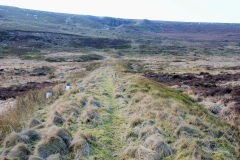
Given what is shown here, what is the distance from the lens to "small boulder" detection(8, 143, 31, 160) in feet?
15.3

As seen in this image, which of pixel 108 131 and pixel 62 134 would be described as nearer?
pixel 62 134

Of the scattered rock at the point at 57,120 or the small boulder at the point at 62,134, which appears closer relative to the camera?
the small boulder at the point at 62,134

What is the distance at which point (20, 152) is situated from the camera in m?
4.77

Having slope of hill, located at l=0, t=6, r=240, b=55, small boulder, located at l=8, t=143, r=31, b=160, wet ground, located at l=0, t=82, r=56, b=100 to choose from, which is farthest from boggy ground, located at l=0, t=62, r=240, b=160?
slope of hill, located at l=0, t=6, r=240, b=55

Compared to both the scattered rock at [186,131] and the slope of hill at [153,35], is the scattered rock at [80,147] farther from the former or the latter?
the slope of hill at [153,35]

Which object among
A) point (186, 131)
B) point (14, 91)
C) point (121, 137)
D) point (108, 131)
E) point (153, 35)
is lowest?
point (14, 91)

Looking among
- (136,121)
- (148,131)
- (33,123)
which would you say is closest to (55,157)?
(33,123)

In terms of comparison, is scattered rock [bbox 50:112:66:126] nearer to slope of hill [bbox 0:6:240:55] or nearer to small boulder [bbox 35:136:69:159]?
small boulder [bbox 35:136:69:159]

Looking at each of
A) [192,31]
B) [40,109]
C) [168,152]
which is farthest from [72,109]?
[192,31]

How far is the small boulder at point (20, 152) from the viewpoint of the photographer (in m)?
Result: 4.67

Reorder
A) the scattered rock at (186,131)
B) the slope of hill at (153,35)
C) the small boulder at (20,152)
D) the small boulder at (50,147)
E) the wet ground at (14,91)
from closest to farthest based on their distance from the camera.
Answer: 1. the small boulder at (20,152)
2. the small boulder at (50,147)
3. the scattered rock at (186,131)
4. the wet ground at (14,91)
5. the slope of hill at (153,35)

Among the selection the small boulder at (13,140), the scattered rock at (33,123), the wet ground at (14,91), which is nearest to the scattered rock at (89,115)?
the scattered rock at (33,123)

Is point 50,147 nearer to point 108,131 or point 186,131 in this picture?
point 108,131

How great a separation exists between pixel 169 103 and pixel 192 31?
164969 mm
